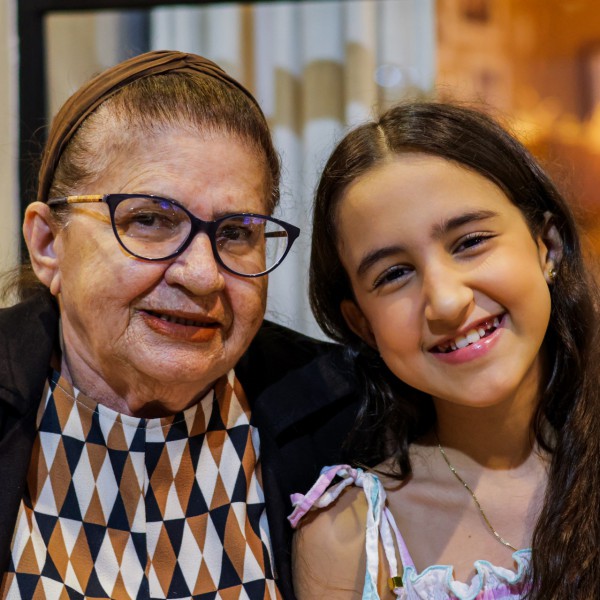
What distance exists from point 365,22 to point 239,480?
195 cm

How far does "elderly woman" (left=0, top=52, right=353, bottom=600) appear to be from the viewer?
1676 mm

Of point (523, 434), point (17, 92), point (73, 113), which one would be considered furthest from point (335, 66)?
point (523, 434)

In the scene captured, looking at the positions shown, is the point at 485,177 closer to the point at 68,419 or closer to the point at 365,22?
the point at 68,419

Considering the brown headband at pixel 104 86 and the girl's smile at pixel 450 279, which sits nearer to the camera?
the girl's smile at pixel 450 279

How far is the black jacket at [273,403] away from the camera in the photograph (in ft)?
5.54

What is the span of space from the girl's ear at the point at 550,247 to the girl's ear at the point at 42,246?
38.7 inches

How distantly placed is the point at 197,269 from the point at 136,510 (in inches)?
19.1

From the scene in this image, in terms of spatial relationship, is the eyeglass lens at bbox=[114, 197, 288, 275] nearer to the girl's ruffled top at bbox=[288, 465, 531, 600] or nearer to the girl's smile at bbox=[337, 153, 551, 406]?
the girl's smile at bbox=[337, 153, 551, 406]

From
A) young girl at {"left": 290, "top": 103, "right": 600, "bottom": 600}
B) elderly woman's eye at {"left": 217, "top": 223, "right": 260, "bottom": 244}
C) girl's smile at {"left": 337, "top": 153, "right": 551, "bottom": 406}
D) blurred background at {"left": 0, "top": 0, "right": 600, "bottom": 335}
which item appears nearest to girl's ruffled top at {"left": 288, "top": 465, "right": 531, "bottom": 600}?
young girl at {"left": 290, "top": 103, "right": 600, "bottom": 600}

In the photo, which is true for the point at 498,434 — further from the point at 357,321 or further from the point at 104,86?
the point at 104,86

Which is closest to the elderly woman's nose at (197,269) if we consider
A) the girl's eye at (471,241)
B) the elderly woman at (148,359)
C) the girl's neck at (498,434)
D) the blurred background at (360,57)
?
the elderly woman at (148,359)

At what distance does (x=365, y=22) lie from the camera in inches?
125

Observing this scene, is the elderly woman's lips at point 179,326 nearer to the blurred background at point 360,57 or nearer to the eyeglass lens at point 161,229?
the eyeglass lens at point 161,229

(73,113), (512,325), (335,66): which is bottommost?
(512,325)
